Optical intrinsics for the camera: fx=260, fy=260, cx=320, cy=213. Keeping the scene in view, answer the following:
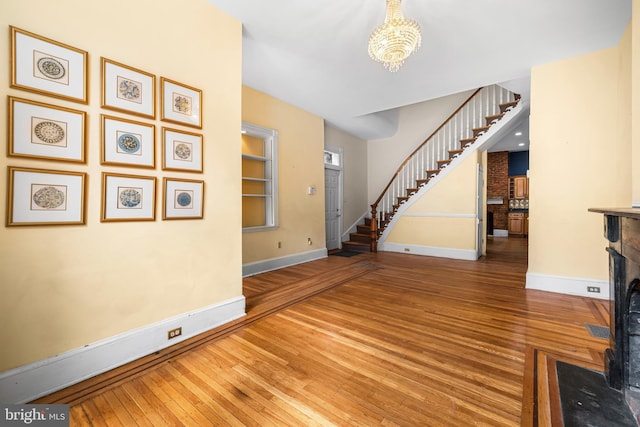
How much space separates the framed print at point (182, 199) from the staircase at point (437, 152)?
16.6 ft

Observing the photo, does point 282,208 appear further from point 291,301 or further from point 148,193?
point 148,193

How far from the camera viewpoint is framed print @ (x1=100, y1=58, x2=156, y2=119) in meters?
1.95

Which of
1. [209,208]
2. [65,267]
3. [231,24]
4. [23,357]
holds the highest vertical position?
[231,24]

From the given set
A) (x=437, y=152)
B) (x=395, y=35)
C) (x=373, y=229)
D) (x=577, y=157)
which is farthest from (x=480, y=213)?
(x=395, y=35)

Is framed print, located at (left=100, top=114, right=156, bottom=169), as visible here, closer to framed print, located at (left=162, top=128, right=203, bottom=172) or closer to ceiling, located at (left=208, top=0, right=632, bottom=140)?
framed print, located at (left=162, top=128, right=203, bottom=172)

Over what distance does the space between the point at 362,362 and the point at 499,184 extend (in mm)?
10596

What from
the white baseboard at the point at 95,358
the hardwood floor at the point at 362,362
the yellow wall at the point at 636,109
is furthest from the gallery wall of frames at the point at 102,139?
the yellow wall at the point at 636,109

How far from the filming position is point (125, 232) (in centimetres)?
204

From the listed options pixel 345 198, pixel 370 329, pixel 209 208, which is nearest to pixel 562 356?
pixel 370 329

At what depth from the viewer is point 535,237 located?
3793 millimetres

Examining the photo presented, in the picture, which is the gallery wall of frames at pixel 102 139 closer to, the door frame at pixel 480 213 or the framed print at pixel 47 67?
the framed print at pixel 47 67

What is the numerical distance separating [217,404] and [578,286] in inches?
180

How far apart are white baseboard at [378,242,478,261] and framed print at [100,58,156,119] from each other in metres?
6.00

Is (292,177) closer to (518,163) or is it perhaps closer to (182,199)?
(182,199)
